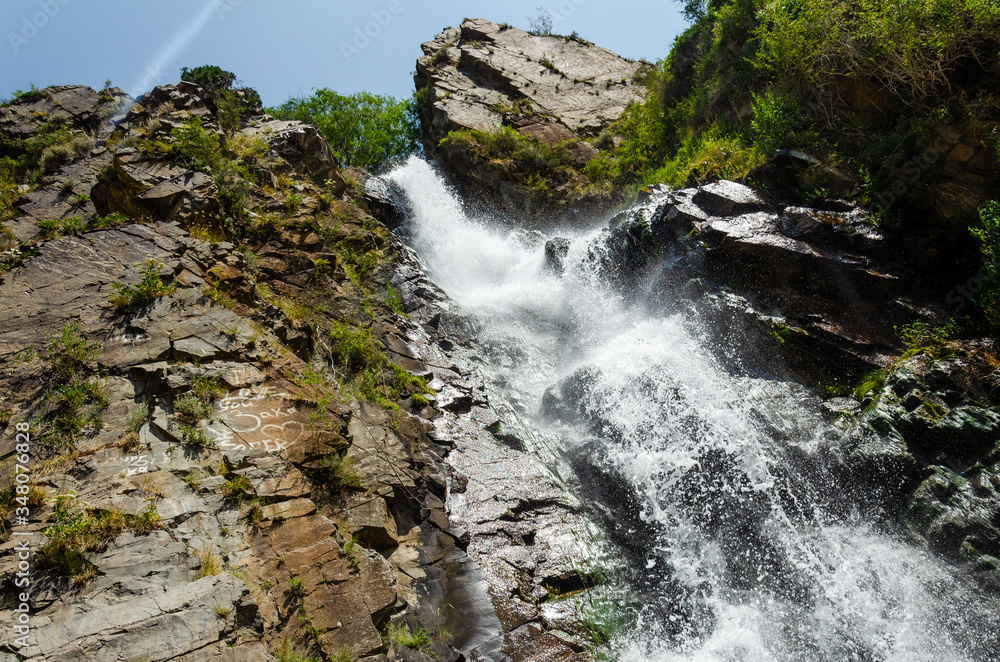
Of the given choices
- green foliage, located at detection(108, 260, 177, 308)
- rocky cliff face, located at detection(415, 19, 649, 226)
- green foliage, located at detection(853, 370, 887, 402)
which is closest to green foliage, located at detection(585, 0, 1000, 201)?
green foliage, located at detection(853, 370, 887, 402)

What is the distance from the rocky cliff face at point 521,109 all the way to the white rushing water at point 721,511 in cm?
747

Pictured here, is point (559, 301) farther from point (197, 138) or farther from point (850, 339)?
point (197, 138)

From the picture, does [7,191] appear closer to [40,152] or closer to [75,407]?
[40,152]

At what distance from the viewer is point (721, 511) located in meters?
7.94

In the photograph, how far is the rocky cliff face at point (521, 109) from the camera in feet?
63.2

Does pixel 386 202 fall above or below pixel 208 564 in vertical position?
above

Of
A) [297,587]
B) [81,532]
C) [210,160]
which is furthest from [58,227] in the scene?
[297,587]

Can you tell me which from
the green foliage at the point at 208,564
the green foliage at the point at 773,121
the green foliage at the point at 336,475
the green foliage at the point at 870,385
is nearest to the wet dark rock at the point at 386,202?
the green foliage at the point at 773,121

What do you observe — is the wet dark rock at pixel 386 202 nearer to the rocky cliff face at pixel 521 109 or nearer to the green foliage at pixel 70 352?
the rocky cliff face at pixel 521 109

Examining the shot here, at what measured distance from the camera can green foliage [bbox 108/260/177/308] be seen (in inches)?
262

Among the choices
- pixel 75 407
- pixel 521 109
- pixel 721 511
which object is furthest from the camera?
pixel 521 109

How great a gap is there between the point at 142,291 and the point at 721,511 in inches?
360

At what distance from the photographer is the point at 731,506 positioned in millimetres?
7965

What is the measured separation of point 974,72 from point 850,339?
572cm
